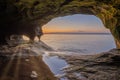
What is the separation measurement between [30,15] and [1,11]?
346cm

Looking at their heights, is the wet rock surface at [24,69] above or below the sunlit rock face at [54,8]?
below

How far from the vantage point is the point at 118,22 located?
17672 mm

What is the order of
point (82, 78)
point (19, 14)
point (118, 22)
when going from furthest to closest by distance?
point (19, 14)
point (118, 22)
point (82, 78)

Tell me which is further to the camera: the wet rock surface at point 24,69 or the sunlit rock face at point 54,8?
the sunlit rock face at point 54,8

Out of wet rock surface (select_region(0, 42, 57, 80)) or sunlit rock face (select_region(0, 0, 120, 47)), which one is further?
sunlit rock face (select_region(0, 0, 120, 47))

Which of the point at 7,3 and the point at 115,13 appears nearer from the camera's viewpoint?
the point at 115,13

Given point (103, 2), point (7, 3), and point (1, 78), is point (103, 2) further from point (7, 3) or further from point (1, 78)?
point (1, 78)

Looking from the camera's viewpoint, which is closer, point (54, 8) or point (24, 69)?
point (24, 69)

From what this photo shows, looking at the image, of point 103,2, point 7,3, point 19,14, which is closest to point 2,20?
point 19,14

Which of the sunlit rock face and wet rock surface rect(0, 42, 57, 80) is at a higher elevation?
the sunlit rock face

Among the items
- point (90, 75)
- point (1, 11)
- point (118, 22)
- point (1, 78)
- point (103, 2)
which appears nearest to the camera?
point (1, 78)

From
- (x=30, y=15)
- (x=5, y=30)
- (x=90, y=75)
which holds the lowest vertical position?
(x=90, y=75)

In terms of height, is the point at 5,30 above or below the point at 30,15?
below

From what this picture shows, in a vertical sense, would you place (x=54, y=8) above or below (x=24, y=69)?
above
